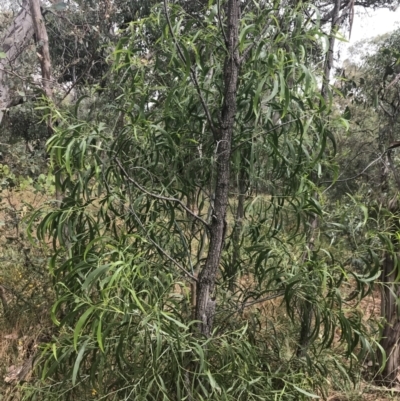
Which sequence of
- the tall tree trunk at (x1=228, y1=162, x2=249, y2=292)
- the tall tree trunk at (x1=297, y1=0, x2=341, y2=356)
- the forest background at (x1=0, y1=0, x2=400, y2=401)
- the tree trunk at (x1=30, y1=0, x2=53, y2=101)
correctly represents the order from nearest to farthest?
the forest background at (x1=0, y1=0, x2=400, y2=401) → the tall tree trunk at (x1=297, y1=0, x2=341, y2=356) → the tall tree trunk at (x1=228, y1=162, x2=249, y2=292) → the tree trunk at (x1=30, y1=0, x2=53, y2=101)

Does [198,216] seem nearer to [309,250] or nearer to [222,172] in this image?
[222,172]

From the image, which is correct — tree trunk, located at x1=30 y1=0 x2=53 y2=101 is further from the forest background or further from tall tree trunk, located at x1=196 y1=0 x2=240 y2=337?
tall tree trunk, located at x1=196 y1=0 x2=240 y2=337

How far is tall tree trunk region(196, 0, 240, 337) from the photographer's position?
121cm

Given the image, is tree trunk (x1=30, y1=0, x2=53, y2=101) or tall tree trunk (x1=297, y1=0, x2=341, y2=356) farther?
tree trunk (x1=30, y1=0, x2=53, y2=101)

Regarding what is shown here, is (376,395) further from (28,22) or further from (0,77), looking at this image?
(28,22)

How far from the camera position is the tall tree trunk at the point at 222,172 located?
1.21 meters

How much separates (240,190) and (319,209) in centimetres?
44

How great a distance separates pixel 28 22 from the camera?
2986 millimetres

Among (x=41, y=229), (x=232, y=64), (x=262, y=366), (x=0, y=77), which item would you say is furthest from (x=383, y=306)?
(x=0, y=77)

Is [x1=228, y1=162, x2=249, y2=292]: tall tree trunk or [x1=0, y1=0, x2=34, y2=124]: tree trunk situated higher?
[x1=0, y1=0, x2=34, y2=124]: tree trunk

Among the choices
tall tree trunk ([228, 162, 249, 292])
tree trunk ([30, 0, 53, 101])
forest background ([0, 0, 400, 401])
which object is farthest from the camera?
tree trunk ([30, 0, 53, 101])

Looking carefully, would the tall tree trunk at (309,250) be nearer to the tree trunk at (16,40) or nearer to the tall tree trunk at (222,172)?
the tall tree trunk at (222,172)

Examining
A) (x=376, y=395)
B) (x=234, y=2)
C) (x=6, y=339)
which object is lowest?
(x=376, y=395)

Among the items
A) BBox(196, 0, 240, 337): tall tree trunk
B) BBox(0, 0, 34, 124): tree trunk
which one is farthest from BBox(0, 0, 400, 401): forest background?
BBox(0, 0, 34, 124): tree trunk
